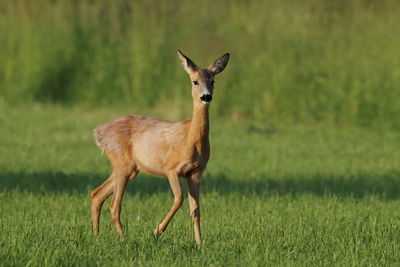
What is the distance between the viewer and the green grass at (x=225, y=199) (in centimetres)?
794

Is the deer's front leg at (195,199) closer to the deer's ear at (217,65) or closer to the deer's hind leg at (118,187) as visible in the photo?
the deer's hind leg at (118,187)

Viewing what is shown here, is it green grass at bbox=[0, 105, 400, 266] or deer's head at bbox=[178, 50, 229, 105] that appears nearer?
green grass at bbox=[0, 105, 400, 266]

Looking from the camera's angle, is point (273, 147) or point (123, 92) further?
point (123, 92)

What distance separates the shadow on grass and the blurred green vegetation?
5.83 metres

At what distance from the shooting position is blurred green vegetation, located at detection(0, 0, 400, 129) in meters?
19.8

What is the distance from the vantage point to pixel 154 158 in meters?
8.68

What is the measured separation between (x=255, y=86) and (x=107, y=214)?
9372mm

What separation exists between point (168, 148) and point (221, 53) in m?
11.9

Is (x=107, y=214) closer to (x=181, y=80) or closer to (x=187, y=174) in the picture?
(x=187, y=174)

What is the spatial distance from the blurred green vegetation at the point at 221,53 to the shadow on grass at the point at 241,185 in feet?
19.1

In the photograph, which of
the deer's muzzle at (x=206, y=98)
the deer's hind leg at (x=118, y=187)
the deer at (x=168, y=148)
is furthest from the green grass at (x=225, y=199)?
the deer's muzzle at (x=206, y=98)

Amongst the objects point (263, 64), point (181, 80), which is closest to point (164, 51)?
point (181, 80)

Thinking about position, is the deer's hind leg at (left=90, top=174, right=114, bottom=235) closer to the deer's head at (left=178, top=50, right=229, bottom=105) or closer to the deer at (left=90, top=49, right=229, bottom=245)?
the deer at (left=90, top=49, right=229, bottom=245)

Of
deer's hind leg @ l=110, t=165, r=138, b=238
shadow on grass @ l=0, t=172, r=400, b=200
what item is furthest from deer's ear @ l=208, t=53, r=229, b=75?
shadow on grass @ l=0, t=172, r=400, b=200
